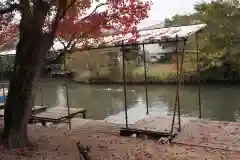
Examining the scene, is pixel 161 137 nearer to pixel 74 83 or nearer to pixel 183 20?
pixel 183 20

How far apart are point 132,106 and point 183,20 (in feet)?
40.2

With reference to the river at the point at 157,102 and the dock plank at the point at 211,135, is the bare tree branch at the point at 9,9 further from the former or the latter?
the river at the point at 157,102

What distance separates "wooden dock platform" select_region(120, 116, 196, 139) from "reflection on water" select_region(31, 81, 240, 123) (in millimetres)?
3903

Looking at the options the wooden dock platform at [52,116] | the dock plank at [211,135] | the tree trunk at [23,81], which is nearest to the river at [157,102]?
the wooden dock platform at [52,116]

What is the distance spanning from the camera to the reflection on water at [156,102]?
13.7 metres

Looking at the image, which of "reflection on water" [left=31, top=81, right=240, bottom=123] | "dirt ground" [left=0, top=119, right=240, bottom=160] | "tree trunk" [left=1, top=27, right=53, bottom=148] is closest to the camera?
"dirt ground" [left=0, top=119, right=240, bottom=160]

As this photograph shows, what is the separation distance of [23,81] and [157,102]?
11.5m

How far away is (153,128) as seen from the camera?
7504 mm

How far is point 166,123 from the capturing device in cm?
791

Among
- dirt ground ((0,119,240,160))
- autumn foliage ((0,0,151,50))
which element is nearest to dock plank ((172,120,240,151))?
dirt ground ((0,119,240,160))

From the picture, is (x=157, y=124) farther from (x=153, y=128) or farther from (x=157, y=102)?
(x=157, y=102)

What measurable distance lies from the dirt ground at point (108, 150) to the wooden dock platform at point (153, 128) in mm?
350

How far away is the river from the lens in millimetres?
13789

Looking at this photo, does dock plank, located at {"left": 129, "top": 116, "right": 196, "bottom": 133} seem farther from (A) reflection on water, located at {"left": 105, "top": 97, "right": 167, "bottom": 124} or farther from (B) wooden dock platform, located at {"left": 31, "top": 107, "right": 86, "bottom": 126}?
(A) reflection on water, located at {"left": 105, "top": 97, "right": 167, "bottom": 124}
